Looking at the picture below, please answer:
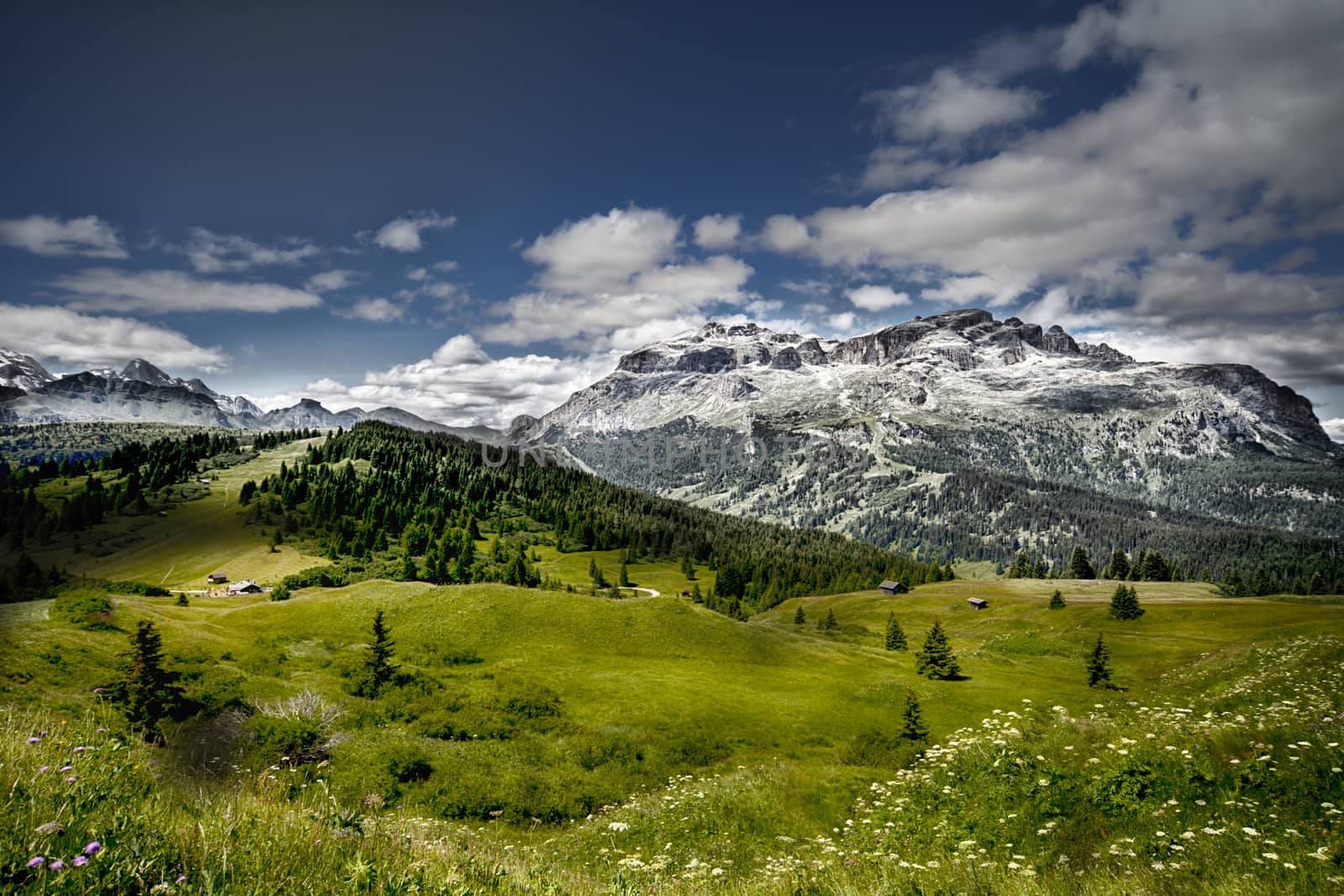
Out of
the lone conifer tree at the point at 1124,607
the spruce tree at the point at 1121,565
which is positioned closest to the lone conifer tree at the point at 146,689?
the lone conifer tree at the point at 1124,607

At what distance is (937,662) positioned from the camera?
61.2 meters

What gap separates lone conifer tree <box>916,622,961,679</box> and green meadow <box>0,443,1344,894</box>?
1402 millimetres

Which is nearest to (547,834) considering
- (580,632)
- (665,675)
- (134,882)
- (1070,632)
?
(134,882)

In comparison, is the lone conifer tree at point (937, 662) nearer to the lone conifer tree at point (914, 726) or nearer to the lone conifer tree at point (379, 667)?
the lone conifer tree at point (914, 726)

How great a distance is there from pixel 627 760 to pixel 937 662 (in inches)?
1664

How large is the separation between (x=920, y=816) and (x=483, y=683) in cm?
3359

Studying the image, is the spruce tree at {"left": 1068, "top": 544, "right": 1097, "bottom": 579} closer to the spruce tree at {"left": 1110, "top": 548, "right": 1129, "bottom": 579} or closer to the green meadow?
the spruce tree at {"left": 1110, "top": 548, "right": 1129, "bottom": 579}

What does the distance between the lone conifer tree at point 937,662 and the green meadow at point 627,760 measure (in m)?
1.40

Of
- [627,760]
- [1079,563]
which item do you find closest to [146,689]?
[627,760]

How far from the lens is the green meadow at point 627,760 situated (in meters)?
6.02

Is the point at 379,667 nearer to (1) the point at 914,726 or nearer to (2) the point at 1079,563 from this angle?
(1) the point at 914,726

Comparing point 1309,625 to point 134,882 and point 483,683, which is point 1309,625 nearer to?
point 483,683

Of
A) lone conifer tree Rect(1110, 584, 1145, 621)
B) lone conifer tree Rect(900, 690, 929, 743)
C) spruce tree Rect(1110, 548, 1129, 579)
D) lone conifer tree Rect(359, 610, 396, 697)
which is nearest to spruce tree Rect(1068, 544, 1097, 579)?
spruce tree Rect(1110, 548, 1129, 579)

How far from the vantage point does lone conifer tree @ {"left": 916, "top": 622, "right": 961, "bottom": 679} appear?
200 feet
